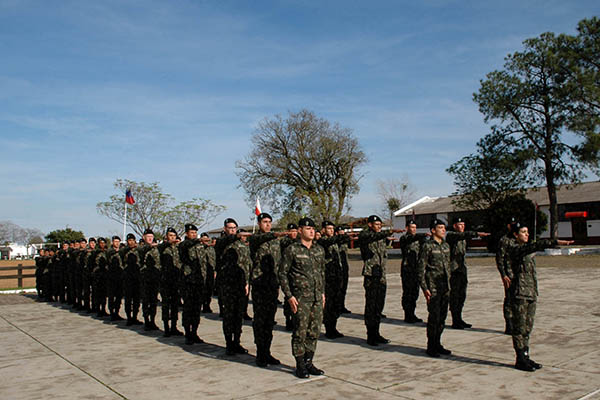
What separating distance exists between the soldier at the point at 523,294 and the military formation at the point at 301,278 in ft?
0.04

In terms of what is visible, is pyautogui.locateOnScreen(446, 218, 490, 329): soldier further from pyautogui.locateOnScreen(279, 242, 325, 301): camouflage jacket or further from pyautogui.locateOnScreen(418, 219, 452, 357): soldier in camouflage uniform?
pyautogui.locateOnScreen(279, 242, 325, 301): camouflage jacket

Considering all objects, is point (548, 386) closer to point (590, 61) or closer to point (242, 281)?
point (242, 281)

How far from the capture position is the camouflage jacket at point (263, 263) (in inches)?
272

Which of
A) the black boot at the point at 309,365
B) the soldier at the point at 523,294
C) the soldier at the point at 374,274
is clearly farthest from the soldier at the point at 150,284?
the soldier at the point at 523,294

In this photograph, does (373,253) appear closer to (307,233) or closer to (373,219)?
(373,219)

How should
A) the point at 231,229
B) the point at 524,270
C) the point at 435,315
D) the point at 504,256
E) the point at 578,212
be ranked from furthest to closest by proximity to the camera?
the point at 578,212 < the point at 231,229 < the point at 504,256 < the point at 435,315 < the point at 524,270

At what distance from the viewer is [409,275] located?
980cm

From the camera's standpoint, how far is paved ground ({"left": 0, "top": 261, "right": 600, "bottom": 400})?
5348 mm

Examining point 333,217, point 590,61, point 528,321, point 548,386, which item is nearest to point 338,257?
point 528,321

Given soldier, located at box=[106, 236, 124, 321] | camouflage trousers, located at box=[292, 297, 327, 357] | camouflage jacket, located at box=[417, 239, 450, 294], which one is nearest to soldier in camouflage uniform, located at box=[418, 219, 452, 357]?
camouflage jacket, located at box=[417, 239, 450, 294]

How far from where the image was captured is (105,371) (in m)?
6.64

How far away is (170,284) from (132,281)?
1.83m

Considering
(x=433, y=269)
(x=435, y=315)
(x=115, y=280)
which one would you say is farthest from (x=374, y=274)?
(x=115, y=280)

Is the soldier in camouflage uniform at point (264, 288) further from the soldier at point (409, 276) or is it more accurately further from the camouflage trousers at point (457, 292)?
the camouflage trousers at point (457, 292)
